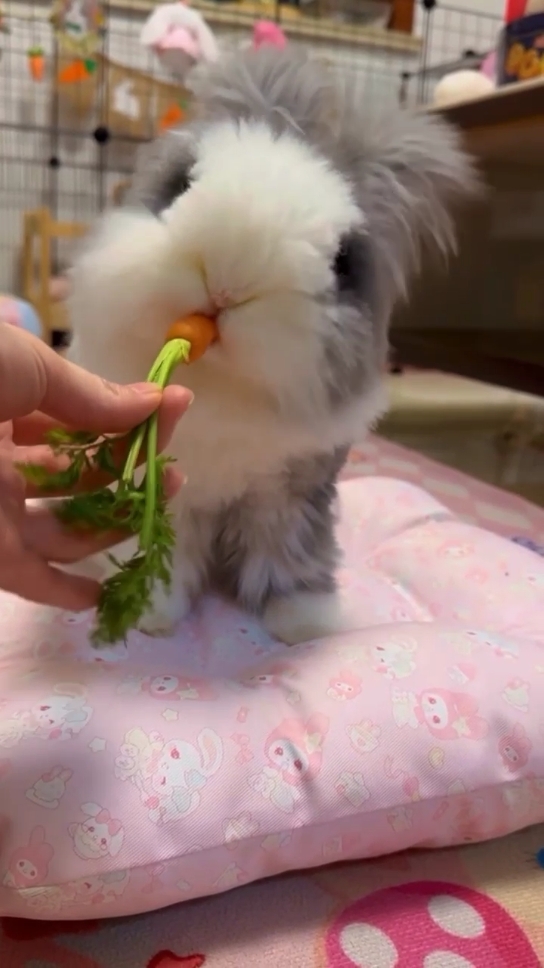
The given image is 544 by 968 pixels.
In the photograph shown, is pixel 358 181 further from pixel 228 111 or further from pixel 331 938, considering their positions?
pixel 331 938

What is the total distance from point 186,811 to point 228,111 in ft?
1.71

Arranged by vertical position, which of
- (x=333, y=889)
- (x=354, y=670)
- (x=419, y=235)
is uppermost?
(x=419, y=235)

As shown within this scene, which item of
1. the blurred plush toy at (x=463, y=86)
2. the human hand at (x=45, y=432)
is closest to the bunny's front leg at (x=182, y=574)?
the human hand at (x=45, y=432)

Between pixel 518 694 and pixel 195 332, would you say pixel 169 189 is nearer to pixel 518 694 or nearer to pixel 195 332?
pixel 195 332

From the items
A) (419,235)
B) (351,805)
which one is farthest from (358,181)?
(351,805)

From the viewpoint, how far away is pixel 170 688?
0.66 metres

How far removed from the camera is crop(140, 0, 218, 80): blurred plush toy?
2.28 m

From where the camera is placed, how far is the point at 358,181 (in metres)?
0.66

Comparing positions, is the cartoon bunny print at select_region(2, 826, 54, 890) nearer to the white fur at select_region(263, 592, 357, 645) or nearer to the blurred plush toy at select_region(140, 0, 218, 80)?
the white fur at select_region(263, 592, 357, 645)

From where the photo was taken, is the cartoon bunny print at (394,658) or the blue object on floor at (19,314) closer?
the cartoon bunny print at (394,658)

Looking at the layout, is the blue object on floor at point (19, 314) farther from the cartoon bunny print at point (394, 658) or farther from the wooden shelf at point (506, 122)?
the cartoon bunny print at point (394, 658)

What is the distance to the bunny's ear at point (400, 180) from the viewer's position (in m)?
0.67

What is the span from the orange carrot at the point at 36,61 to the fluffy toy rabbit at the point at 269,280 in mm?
2127

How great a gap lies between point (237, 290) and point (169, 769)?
0.32m
